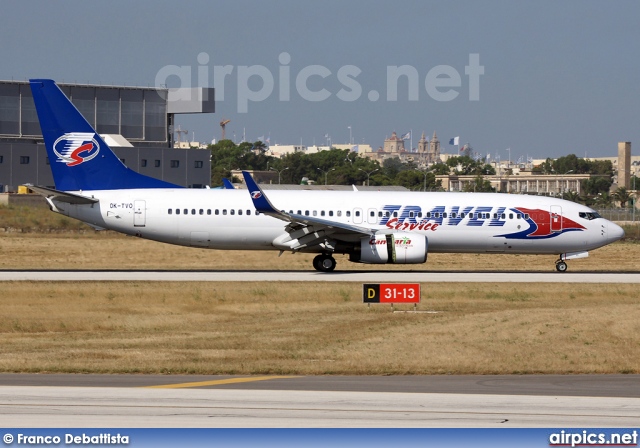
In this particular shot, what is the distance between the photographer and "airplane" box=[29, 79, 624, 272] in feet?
132

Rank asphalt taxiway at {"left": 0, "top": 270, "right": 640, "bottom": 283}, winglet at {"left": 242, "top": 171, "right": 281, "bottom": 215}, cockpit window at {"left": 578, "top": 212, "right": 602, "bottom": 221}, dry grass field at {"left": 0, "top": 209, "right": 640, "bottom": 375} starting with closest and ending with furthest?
dry grass field at {"left": 0, "top": 209, "right": 640, "bottom": 375} < asphalt taxiway at {"left": 0, "top": 270, "right": 640, "bottom": 283} < winglet at {"left": 242, "top": 171, "right": 281, "bottom": 215} < cockpit window at {"left": 578, "top": 212, "right": 602, "bottom": 221}

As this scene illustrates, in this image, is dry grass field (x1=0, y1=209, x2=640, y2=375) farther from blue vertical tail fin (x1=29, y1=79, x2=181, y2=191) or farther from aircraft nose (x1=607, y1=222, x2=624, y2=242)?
blue vertical tail fin (x1=29, y1=79, x2=181, y2=191)

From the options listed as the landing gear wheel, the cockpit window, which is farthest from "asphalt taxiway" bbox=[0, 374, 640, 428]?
the landing gear wheel

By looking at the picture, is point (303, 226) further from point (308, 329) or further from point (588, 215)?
point (308, 329)

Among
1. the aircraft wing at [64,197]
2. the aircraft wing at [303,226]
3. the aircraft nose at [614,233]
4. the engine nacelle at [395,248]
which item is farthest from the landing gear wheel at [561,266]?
the aircraft wing at [64,197]

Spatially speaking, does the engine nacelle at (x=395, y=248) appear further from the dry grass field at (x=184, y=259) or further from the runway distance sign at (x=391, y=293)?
the runway distance sign at (x=391, y=293)

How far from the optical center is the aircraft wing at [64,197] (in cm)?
3909

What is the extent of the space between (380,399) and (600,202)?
12805 centimetres

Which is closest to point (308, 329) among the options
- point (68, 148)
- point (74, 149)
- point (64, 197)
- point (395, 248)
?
point (395, 248)

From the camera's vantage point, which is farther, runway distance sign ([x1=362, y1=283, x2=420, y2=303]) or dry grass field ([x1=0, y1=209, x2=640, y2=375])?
runway distance sign ([x1=362, y1=283, x2=420, y2=303])

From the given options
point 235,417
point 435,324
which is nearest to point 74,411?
point 235,417

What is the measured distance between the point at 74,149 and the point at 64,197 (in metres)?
2.48

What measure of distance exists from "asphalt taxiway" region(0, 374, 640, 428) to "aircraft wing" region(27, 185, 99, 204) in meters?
21.3

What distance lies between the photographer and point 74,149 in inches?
1610
